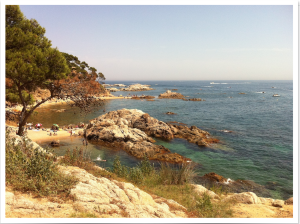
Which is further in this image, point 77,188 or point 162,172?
point 162,172

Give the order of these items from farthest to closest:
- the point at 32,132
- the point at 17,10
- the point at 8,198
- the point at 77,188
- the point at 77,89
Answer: the point at 32,132 < the point at 77,89 < the point at 17,10 < the point at 77,188 < the point at 8,198

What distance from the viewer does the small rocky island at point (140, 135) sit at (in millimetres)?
20783

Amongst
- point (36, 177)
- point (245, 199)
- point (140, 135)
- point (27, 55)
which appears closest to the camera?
point (36, 177)

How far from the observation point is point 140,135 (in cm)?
2556

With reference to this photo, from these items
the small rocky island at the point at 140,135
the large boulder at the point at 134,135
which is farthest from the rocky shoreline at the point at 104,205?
the small rocky island at the point at 140,135

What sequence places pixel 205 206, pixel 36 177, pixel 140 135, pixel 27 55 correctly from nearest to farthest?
1. pixel 36 177
2. pixel 205 206
3. pixel 27 55
4. pixel 140 135

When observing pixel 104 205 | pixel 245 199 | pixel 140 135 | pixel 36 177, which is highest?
pixel 36 177

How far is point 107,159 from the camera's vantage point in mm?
19219

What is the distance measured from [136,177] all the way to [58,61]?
7.63 metres

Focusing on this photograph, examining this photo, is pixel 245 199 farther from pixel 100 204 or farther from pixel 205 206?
pixel 100 204

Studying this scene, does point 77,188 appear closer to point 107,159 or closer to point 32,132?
point 107,159

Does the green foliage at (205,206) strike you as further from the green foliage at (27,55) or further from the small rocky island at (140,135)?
the small rocky island at (140,135)

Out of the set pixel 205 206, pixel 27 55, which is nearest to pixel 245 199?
pixel 205 206

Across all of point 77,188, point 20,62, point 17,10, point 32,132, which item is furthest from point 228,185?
point 32,132
